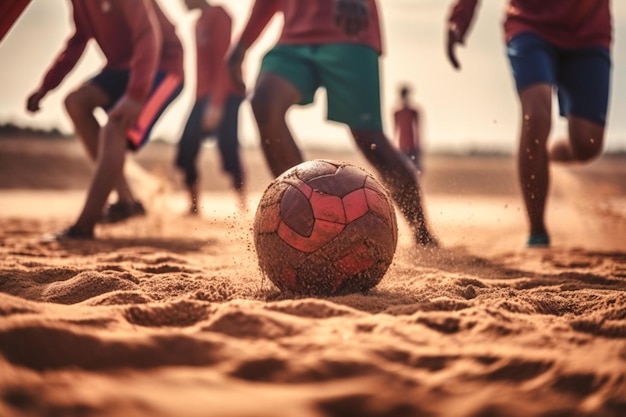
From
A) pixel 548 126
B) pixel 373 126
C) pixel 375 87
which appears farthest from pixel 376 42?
pixel 548 126

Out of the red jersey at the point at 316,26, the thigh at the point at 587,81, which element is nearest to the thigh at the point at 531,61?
the thigh at the point at 587,81

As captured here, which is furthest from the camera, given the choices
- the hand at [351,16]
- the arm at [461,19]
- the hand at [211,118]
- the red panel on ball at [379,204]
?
the hand at [211,118]

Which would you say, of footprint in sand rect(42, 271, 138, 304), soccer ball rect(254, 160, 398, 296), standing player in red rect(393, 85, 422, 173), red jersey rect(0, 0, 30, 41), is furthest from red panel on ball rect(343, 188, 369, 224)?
standing player in red rect(393, 85, 422, 173)

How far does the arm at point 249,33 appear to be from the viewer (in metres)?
4.63

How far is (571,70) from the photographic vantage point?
4586mm

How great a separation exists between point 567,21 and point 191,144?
179 inches

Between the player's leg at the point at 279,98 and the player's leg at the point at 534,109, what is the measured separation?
152cm

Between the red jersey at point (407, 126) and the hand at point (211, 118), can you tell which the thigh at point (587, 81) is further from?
the red jersey at point (407, 126)

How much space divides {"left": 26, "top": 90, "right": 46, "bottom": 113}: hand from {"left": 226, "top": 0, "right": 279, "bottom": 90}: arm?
1746 millimetres

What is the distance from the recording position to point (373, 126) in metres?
4.21

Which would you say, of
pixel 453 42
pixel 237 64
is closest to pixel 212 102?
pixel 237 64

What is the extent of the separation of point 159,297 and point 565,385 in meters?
1.65

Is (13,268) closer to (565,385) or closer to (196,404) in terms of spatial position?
(196,404)

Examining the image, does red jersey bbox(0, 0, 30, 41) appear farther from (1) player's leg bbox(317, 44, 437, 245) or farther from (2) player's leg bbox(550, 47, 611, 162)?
(2) player's leg bbox(550, 47, 611, 162)
